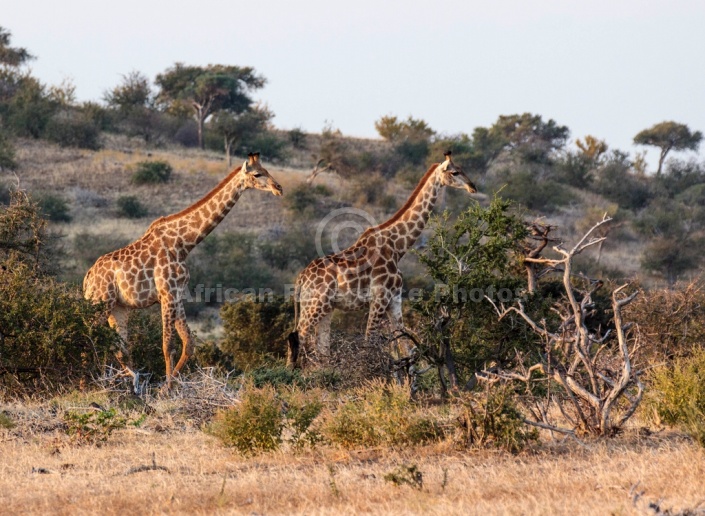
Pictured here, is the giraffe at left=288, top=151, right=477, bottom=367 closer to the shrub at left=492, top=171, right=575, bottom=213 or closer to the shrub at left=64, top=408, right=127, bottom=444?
the shrub at left=64, top=408, right=127, bottom=444

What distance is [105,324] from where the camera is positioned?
1226cm

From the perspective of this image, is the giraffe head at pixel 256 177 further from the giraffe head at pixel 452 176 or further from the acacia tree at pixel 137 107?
the acacia tree at pixel 137 107

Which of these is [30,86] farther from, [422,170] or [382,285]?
[382,285]

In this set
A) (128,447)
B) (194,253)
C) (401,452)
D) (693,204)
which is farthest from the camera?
(693,204)

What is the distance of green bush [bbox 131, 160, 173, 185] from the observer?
39.4m

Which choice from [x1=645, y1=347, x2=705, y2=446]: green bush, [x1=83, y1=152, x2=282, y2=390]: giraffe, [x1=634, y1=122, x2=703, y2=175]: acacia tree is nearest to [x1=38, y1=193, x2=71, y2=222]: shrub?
[x1=83, y1=152, x2=282, y2=390]: giraffe

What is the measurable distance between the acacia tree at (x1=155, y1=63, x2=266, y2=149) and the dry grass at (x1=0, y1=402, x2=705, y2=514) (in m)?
43.2

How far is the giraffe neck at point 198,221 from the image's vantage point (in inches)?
507

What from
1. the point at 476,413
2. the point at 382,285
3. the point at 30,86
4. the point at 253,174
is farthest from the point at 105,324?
the point at 30,86

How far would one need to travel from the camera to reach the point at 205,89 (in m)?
51.7

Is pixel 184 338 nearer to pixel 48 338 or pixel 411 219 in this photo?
pixel 48 338

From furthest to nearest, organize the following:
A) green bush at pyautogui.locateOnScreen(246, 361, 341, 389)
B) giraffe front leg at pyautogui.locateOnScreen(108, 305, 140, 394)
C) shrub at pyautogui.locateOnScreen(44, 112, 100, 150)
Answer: shrub at pyautogui.locateOnScreen(44, 112, 100, 150) → giraffe front leg at pyautogui.locateOnScreen(108, 305, 140, 394) → green bush at pyautogui.locateOnScreen(246, 361, 341, 389)

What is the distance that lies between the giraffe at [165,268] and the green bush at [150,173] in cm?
2683

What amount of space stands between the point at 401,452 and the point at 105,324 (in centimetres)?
538
